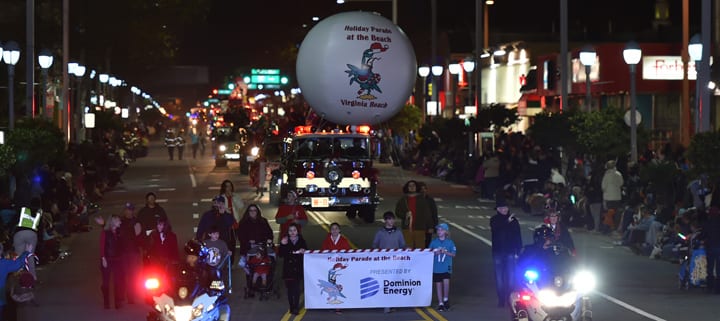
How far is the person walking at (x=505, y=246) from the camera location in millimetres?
20016

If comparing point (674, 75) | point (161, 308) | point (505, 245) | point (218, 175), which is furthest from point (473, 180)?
point (161, 308)

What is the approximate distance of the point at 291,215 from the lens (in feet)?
73.9

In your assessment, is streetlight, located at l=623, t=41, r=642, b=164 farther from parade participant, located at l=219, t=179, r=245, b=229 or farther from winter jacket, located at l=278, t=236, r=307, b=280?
winter jacket, located at l=278, t=236, r=307, b=280

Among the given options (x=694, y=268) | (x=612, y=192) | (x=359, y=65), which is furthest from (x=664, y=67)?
(x=694, y=268)

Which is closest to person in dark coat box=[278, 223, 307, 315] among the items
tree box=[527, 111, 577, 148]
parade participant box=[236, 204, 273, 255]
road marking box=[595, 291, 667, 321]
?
parade participant box=[236, 204, 273, 255]

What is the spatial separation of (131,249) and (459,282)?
5819 millimetres

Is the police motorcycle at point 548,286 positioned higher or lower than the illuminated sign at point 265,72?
lower

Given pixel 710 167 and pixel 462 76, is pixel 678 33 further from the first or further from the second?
pixel 710 167

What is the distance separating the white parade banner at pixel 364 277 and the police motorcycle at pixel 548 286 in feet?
8.53

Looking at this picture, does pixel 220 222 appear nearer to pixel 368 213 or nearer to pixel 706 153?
pixel 706 153

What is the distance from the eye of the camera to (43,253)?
25.9 metres

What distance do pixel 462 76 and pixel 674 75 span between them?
29.3 metres

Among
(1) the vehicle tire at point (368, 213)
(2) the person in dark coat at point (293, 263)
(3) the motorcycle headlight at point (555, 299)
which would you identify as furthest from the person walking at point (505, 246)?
(1) the vehicle tire at point (368, 213)

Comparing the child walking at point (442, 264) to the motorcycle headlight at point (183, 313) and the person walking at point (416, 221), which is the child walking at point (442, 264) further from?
the motorcycle headlight at point (183, 313)
